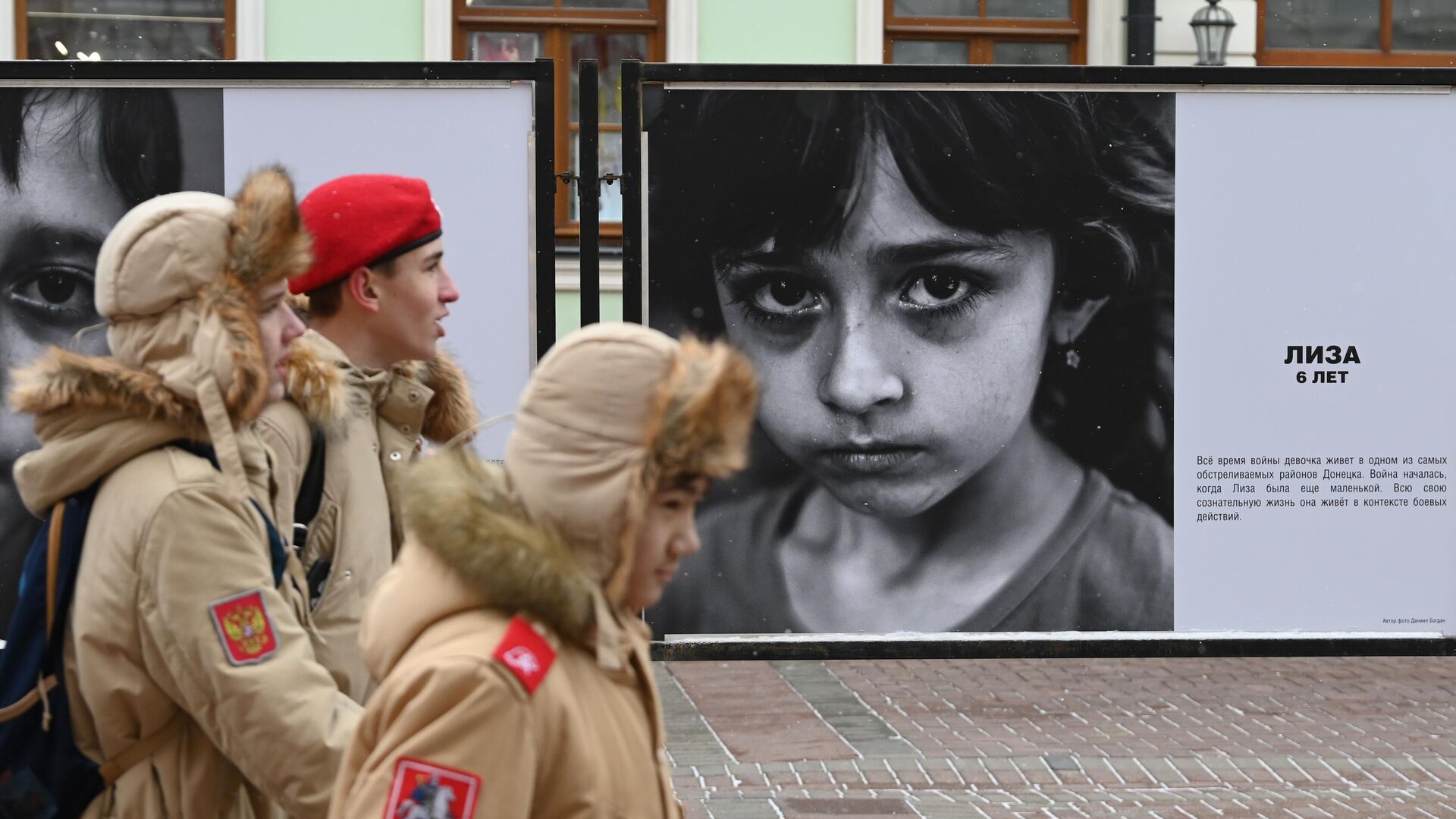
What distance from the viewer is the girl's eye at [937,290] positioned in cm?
617

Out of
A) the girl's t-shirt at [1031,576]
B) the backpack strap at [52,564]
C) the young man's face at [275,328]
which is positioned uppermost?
the young man's face at [275,328]

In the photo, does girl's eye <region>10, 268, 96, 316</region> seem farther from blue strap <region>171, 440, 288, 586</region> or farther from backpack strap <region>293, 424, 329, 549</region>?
blue strap <region>171, 440, 288, 586</region>

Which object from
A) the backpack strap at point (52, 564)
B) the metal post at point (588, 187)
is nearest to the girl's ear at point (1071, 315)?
the metal post at point (588, 187)

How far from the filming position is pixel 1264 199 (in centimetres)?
611

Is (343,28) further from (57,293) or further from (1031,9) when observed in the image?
(57,293)

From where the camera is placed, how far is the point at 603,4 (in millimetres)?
13992

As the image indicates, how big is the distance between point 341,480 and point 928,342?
3.10 metres

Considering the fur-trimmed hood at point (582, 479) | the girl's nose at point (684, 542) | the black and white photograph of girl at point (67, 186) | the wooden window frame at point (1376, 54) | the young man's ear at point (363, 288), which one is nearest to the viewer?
the fur-trimmed hood at point (582, 479)

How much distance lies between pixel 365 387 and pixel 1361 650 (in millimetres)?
3810

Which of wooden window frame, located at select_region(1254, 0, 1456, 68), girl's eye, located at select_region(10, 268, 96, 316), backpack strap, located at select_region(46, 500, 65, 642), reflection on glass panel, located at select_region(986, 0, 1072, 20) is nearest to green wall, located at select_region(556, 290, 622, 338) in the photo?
reflection on glass panel, located at select_region(986, 0, 1072, 20)

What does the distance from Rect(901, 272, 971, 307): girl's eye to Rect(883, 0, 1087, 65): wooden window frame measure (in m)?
8.35

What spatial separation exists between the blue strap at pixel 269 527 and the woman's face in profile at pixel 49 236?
10.9 ft

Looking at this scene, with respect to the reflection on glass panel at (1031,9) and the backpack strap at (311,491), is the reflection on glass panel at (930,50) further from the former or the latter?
the backpack strap at (311,491)

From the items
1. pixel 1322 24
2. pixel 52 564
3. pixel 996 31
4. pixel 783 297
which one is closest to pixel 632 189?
pixel 783 297
